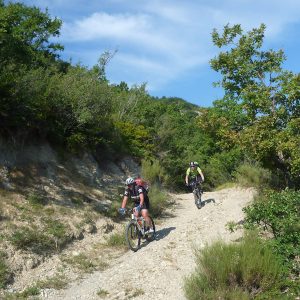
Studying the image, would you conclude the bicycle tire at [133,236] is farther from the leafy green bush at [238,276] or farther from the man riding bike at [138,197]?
the leafy green bush at [238,276]

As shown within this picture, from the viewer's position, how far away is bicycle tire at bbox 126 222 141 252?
1069cm

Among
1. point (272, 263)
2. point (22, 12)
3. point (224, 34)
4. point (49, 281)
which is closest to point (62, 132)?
point (224, 34)

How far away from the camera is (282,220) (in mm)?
7805

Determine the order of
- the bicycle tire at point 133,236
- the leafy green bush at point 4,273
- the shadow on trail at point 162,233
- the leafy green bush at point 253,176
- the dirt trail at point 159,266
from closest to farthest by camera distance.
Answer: the dirt trail at point 159,266, the leafy green bush at point 4,273, the bicycle tire at point 133,236, the shadow on trail at point 162,233, the leafy green bush at point 253,176

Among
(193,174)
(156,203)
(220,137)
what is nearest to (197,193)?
(193,174)

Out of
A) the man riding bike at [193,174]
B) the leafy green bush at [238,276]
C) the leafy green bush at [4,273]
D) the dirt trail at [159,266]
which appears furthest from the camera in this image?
the man riding bike at [193,174]

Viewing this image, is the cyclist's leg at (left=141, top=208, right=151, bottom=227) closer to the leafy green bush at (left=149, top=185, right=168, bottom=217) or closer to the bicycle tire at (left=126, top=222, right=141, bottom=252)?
the bicycle tire at (left=126, top=222, right=141, bottom=252)

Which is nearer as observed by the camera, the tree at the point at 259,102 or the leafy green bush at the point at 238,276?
the leafy green bush at the point at 238,276

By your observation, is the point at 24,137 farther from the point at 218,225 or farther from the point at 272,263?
the point at 272,263

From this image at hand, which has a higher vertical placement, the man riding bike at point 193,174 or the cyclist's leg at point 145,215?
the man riding bike at point 193,174

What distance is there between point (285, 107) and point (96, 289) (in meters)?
7.53

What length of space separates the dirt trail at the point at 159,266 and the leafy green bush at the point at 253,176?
3.66m

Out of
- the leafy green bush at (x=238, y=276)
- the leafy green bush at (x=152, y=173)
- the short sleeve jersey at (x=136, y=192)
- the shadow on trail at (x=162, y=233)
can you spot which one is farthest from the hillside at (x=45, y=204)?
the leafy green bush at (x=238, y=276)

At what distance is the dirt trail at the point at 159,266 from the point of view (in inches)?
312
